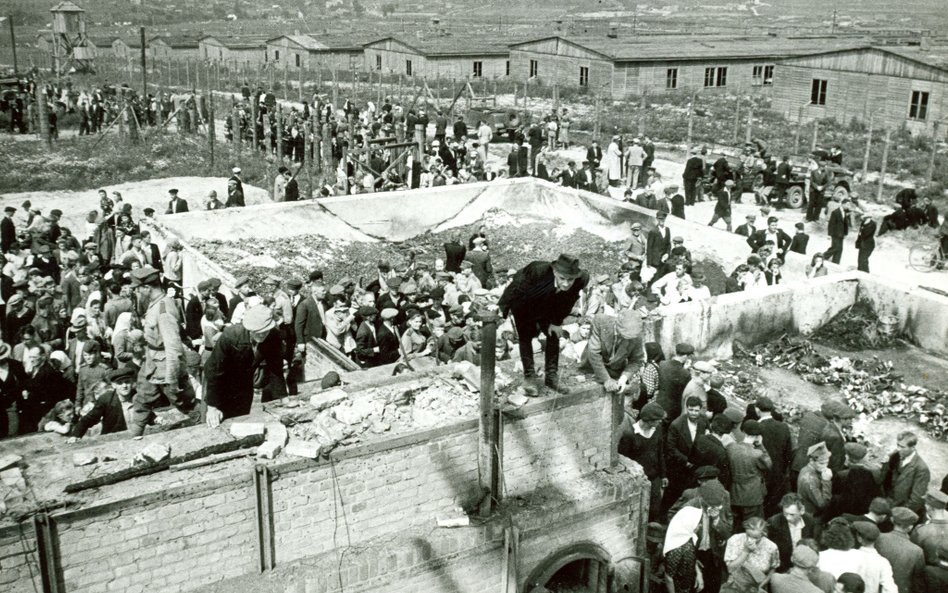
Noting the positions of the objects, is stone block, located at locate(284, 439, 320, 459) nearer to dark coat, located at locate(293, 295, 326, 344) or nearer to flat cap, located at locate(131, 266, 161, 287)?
flat cap, located at locate(131, 266, 161, 287)

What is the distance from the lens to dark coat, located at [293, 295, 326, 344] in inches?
475

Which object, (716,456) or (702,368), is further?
(702,368)

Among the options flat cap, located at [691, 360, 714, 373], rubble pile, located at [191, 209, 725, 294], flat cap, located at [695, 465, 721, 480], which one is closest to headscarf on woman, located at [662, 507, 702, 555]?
flat cap, located at [695, 465, 721, 480]

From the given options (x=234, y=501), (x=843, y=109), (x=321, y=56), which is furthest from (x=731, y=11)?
(x=234, y=501)

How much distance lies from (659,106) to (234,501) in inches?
1481

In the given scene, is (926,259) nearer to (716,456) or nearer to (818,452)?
(818,452)

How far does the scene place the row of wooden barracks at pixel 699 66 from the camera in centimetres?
3512

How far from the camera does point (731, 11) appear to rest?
132625mm

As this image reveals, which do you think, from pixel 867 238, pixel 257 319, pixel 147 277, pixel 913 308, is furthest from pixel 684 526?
pixel 867 238

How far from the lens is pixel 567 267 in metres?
7.26

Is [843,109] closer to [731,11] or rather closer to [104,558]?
[104,558]

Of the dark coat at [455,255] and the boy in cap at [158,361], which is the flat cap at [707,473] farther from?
the dark coat at [455,255]

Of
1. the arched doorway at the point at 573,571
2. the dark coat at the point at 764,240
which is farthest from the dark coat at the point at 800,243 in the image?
the arched doorway at the point at 573,571

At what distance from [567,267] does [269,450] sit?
2.78 m
